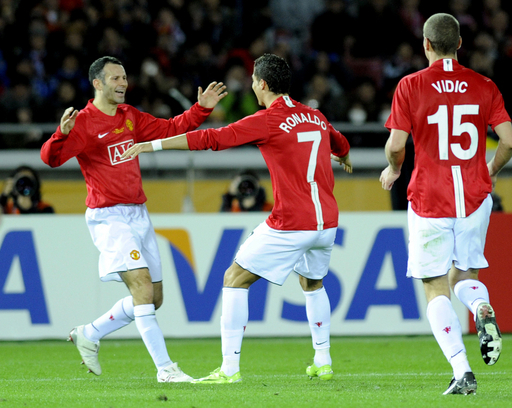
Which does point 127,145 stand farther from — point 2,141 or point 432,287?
point 2,141

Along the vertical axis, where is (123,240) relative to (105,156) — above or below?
below

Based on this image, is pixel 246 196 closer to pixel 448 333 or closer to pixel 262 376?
pixel 262 376

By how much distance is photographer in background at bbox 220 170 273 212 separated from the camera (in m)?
10.2

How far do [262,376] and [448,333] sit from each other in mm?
1914

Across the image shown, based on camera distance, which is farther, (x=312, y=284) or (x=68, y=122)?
(x=312, y=284)

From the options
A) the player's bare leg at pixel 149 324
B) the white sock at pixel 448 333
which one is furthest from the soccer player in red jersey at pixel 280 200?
the white sock at pixel 448 333

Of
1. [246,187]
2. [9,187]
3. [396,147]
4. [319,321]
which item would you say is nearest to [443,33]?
[396,147]

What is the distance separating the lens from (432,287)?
5270 millimetres

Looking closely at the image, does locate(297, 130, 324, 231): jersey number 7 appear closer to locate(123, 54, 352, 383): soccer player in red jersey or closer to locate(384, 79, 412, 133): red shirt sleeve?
locate(123, 54, 352, 383): soccer player in red jersey

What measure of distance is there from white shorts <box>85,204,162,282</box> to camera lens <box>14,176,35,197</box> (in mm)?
3619

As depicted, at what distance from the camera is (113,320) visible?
6613 mm

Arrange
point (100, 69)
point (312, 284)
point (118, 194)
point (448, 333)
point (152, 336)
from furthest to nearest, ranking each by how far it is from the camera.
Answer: point (100, 69)
point (118, 194)
point (312, 284)
point (152, 336)
point (448, 333)

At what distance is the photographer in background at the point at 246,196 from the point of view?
1023cm

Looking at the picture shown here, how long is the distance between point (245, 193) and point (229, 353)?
182 inches
